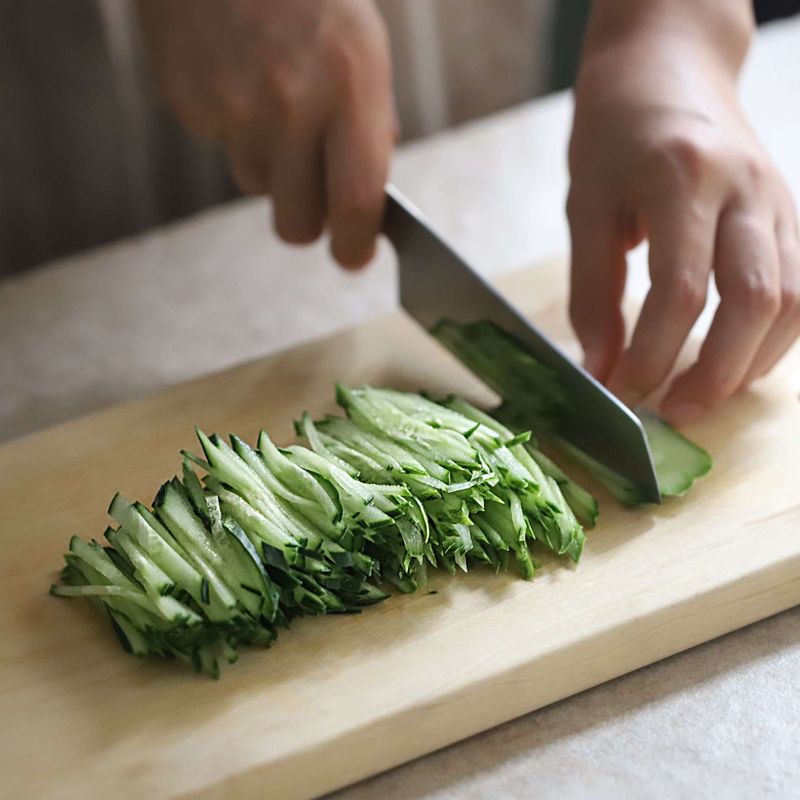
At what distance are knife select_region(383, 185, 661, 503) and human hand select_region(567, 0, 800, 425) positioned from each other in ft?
0.53

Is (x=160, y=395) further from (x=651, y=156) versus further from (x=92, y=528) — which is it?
(x=651, y=156)

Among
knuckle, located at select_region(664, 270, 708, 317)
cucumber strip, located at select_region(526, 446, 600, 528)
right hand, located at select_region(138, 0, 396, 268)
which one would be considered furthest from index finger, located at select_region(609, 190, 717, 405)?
right hand, located at select_region(138, 0, 396, 268)

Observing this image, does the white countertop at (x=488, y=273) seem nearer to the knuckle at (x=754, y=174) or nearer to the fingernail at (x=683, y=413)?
the fingernail at (x=683, y=413)

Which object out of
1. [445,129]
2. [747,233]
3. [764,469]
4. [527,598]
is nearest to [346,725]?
[527,598]

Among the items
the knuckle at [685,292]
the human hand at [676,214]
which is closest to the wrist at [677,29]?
the human hand at [676,214]

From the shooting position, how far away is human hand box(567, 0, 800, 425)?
2123 mm

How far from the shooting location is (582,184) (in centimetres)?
234

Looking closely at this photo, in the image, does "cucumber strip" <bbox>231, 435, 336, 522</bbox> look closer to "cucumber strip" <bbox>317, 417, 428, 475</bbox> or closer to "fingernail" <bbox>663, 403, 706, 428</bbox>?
"cucumber strip" <bbox>317, 417, 428, 475</bbox>

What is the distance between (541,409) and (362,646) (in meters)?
0.65

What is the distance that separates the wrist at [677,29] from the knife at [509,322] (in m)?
0.56

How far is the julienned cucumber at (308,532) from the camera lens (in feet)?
5.60

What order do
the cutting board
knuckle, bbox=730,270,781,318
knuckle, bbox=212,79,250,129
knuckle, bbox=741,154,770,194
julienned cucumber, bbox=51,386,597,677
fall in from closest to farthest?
1. the cutting board
2. julienned cucumber, bbox=51,386,597,677
3. knuckle, bbox=730,270,781,318
4. knuckle, bbox=741,154,770,194
5. knuckle, bbox=212,79,250,129

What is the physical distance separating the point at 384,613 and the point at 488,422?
0.45m

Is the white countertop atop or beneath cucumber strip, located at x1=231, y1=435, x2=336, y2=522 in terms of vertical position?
beneath
